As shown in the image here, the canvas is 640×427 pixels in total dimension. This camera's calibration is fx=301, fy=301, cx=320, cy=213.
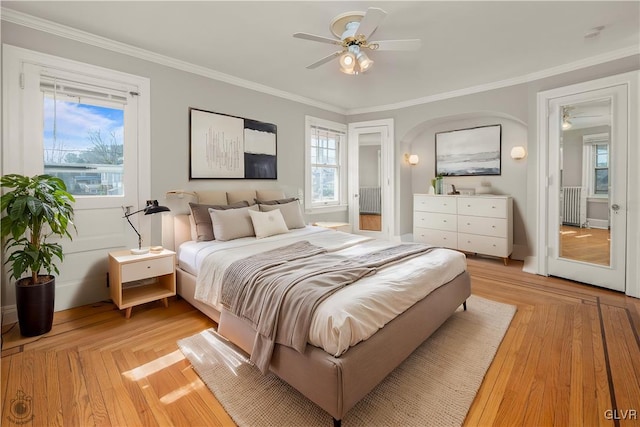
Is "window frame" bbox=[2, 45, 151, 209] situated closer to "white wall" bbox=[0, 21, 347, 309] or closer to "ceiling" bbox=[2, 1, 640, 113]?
"white wall" bbox=[0, 21, 347, 309]

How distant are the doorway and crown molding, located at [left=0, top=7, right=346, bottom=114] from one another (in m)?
3.66

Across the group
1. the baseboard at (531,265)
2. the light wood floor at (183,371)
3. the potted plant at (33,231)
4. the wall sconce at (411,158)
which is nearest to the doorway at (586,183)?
the baseboard at (531,265)

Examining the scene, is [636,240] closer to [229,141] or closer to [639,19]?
[639,19]

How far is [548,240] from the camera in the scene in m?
3.81

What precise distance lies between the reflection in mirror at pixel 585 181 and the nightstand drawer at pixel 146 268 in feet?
14.8

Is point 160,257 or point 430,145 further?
point 430,145

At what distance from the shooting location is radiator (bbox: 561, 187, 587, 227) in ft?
11.6

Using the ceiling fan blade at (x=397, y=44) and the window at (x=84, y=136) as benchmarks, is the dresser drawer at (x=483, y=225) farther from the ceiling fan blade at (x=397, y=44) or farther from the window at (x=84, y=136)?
the window at (x=84, y=136)

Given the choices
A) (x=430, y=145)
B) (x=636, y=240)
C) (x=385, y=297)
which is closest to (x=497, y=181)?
(x=430, y=145)

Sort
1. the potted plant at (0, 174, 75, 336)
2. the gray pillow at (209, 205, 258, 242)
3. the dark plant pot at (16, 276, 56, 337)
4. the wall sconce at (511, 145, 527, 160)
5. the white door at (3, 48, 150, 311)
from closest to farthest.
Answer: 1. the potted plant at (0, 174, 75, 336)
2. the dark plant pot at (16, 276, 56, 337)
3. the white door at (3, 48, 150, 311)
4. the gray pillow at (209, 205, 258, 242)
5. the wall sconce at (511, 145, 527, 160)

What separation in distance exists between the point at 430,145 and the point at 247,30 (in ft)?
12.8

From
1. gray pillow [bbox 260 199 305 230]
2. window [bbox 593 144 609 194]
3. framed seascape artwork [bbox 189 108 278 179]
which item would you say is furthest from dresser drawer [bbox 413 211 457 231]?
framed seascape artwork [bbox 189 108 278 179]

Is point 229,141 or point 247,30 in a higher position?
point 247,30

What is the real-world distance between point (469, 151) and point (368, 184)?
1793 millimetres
